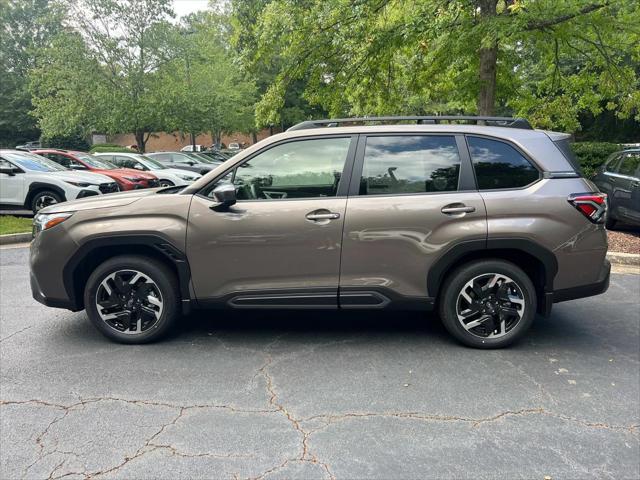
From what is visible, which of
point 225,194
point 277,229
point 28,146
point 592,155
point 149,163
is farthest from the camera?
point 28,146

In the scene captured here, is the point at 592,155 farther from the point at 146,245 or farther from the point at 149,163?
the point at 149,163

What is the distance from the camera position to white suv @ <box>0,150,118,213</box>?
10.2 metres

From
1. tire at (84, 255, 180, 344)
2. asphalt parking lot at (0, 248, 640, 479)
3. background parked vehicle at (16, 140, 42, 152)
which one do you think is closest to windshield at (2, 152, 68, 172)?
background parked vehicle at (16, 140, 42, 152)

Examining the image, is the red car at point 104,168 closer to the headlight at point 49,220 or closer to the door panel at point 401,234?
the headlight at point 49,220

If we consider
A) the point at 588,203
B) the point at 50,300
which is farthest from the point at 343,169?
the point at 50,300

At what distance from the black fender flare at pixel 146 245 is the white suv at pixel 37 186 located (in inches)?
270

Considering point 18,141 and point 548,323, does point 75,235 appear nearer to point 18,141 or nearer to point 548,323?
point 548,323

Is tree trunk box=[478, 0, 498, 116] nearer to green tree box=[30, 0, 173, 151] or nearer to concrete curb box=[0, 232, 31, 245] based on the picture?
concrete curb box=[0, 232, 31, 245]

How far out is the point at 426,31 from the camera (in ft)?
25.4

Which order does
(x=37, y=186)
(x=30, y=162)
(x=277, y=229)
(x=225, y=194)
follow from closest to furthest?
(x=225, y=194) → (x=277, y=229) → (x=37, y=186) → (x=30, y=162)

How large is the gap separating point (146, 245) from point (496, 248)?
2.81 metres

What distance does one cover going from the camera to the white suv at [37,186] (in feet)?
33.4

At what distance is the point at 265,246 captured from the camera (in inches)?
152

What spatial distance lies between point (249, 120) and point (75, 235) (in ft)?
93.4
